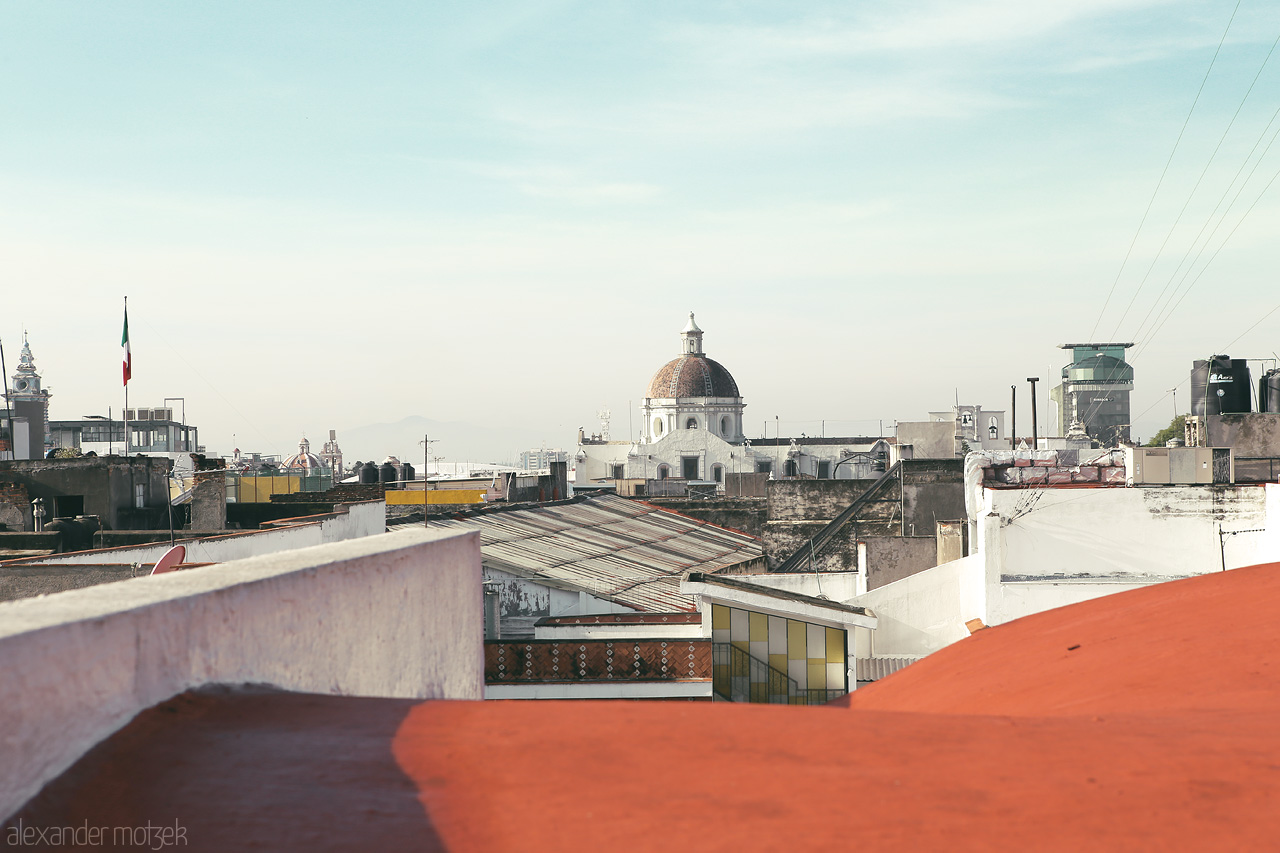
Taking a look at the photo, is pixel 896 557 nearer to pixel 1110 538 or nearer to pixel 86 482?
pixel 1110 538

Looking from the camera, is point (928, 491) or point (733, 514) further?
point (733, 514)

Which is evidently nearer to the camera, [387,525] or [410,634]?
[410,634]

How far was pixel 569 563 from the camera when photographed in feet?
81.8

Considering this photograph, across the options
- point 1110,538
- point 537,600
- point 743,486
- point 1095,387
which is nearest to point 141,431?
point 743,486

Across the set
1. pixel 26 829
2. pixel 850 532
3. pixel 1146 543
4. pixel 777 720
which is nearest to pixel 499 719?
pixel 777 720

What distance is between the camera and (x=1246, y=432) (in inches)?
853

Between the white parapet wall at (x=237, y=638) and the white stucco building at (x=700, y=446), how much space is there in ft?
200

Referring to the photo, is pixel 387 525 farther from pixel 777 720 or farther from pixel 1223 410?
pixel 777 720

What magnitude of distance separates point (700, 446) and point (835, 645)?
220ft

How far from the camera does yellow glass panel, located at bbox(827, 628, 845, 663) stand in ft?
58.7

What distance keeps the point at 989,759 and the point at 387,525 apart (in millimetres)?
23123

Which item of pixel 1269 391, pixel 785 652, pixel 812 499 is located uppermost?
pixel 1269 391

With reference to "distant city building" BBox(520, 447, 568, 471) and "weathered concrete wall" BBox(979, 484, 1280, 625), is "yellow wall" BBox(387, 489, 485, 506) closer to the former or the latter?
"weathered concrete wall" BBox(979, 484, 1280, 625)

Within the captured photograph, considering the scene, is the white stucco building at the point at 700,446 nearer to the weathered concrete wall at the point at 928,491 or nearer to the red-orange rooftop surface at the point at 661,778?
the weathered concrete wall at the point at 928,491
